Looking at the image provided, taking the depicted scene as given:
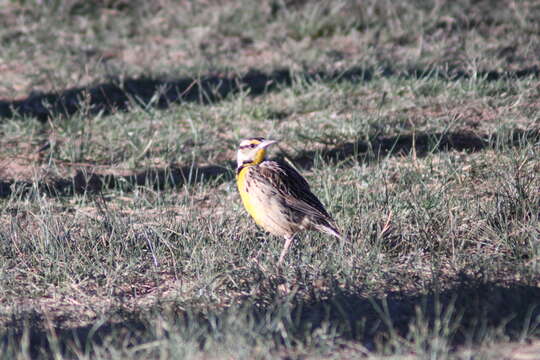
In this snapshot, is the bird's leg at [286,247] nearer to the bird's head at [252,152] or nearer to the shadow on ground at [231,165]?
the bird's head at [252,152]

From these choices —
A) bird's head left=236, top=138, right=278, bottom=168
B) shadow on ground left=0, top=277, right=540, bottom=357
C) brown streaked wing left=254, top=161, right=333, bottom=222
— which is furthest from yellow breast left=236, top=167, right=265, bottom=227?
shadow on ground left=0, top=277, right=540, bottom=357

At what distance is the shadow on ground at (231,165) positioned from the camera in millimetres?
7367

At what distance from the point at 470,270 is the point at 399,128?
128 inches

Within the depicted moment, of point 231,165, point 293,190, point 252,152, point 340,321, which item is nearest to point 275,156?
point 231,165

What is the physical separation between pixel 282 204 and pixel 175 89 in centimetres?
406

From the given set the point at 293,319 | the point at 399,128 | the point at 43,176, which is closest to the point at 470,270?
the point at 293,319

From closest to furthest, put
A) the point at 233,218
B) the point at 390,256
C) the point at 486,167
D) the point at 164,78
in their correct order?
the point at 390,256 → the point at 233,218 → the point at 486,167 → the point at 164,78

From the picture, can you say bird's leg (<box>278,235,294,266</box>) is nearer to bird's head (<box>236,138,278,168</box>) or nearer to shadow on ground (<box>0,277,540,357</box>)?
shadow on ground (<box>0,277,540,357</box>)

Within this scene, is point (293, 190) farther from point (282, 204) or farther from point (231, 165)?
point (231, 165)

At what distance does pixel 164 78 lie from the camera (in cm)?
983

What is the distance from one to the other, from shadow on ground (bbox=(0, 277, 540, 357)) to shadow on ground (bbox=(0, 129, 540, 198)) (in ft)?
8.27

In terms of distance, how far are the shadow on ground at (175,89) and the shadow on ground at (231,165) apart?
1.21 m

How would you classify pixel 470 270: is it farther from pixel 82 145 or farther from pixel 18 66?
pixel 18 66

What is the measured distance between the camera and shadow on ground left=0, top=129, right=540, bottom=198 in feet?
24.2
